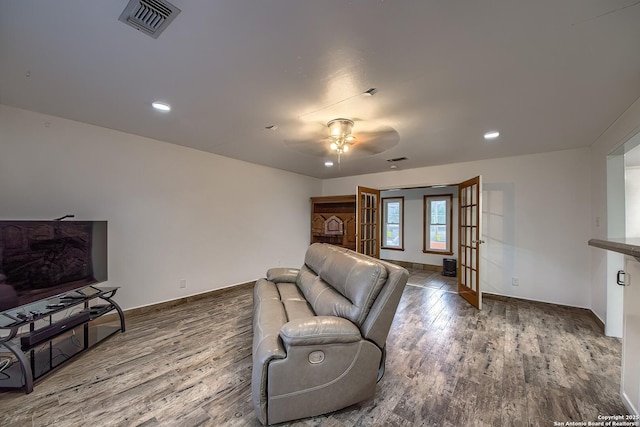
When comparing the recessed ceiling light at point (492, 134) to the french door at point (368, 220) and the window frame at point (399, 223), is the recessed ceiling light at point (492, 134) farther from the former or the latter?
the window frame at point (399, 223)

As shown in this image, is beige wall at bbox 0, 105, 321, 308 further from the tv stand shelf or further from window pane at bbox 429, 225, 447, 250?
window pane at bbox 429, 225, 447, 250

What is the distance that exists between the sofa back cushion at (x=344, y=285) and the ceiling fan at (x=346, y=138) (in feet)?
4.16

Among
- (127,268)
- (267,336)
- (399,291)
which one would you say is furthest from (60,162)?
(399,291)

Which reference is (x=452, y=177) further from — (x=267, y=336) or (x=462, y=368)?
(x=267, y=336)

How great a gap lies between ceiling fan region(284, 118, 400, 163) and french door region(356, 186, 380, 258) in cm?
165

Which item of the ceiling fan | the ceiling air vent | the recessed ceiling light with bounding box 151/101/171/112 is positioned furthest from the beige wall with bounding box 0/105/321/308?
the ceiling air vent

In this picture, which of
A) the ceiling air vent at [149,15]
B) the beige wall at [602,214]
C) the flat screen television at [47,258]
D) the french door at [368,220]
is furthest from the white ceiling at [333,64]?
the french door at [368,220]

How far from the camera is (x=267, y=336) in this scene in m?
1.71

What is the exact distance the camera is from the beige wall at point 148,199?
2.58 meters

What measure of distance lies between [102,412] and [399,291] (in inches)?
88.9

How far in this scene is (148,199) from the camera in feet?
11.2

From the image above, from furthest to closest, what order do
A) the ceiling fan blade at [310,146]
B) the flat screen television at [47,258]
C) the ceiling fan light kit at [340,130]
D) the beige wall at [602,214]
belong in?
the ceiling fan blade at [310,146] → the beige wall at [602,214] → the ceiling fan light kit at [340,130] → the flat screen television at [47,258]

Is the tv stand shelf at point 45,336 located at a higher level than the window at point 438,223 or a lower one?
lower

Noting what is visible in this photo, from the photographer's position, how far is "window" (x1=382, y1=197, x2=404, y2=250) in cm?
711
